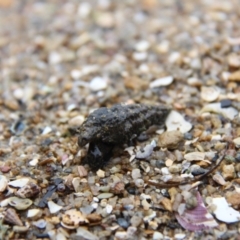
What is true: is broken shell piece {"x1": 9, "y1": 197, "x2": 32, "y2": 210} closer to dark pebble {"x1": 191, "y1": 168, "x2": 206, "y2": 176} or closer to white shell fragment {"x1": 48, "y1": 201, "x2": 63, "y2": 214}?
white shell fragment {"x1": 48, "y1": 201, "x2": 63, "y2": 214}

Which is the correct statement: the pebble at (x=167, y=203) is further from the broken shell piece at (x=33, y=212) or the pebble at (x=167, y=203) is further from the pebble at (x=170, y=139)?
the broken shell piece at (x=33, y=212)

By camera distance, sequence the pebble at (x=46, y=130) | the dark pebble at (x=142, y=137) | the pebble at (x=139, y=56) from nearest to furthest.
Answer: the dark pebble at (x=142, y=137), the pebble at (x=46, y=130), the pebble at (x=139, y=56)

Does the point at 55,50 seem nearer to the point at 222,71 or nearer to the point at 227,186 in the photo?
the point at 222,71

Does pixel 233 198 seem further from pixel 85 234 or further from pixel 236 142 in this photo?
pixel 85 234

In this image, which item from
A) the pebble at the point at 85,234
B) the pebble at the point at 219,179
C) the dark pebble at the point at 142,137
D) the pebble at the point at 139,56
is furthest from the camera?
the pebble at the point at 139,56

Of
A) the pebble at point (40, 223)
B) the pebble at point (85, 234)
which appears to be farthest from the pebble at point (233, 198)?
the pebble at point (40, 223)

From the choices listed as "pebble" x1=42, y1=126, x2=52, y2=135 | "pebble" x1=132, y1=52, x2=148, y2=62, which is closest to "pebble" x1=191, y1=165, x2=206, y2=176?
"pebble" x1=42, y1=126, x2=52, y2=135
